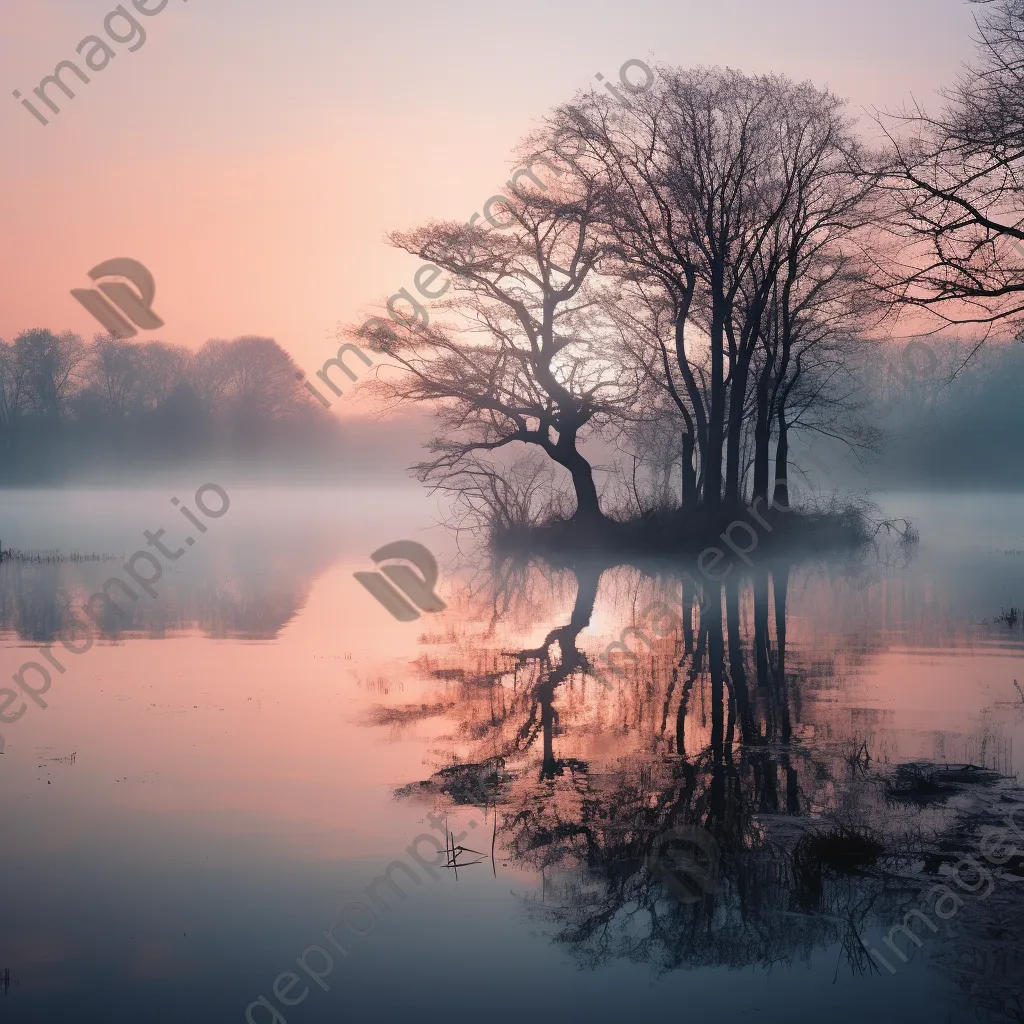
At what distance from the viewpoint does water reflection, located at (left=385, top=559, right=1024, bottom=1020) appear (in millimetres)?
5312

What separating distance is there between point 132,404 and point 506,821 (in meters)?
86.3

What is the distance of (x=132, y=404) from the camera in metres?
86.9

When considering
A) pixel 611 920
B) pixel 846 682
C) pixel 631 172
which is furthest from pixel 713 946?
pixel 631 172

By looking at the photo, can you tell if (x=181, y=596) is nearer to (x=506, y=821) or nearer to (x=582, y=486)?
(x=582, y=486)

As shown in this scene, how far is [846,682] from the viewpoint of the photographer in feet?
37.9

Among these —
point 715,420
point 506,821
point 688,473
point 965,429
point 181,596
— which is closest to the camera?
point 506,821

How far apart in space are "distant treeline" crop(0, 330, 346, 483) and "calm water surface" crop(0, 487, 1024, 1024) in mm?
71046

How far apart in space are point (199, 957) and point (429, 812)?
2.23 metres

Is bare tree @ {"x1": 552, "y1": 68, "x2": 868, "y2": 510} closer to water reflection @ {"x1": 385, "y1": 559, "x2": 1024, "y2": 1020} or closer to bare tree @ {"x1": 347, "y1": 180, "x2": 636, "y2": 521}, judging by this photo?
bare tree @ {"x1": 347, "y1": 180, "x2": 636, "y2": 521}

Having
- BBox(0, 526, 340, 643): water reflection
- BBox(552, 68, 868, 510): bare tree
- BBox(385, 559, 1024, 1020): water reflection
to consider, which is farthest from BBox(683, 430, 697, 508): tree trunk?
BBox(385, 559, 1024, 1020): water reflection

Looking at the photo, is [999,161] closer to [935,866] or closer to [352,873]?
[935,866]

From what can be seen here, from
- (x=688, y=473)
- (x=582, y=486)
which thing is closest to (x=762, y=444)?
(x=688, y=473)

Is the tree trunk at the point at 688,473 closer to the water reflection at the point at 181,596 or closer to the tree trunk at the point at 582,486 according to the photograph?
the tree trunk at the point at 582,486

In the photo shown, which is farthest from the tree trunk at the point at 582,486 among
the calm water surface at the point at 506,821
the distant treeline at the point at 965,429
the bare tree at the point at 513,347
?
the distant treeline at the point at 965,429
